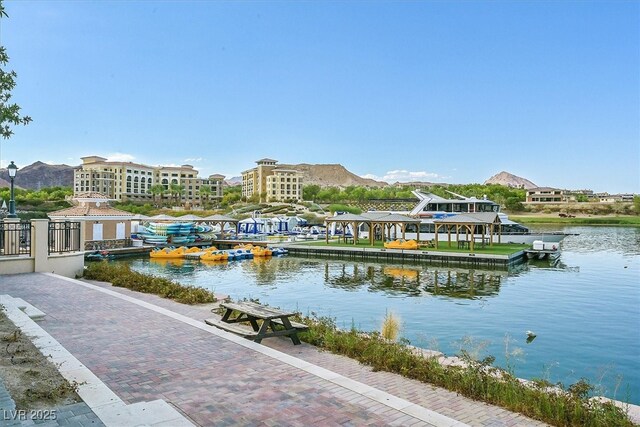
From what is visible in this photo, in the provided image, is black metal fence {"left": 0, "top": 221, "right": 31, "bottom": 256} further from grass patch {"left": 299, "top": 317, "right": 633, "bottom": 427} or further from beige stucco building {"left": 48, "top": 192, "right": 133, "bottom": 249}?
beige stucco building {"left": 48, "top": 192, "right": 133, "bottom": 249}

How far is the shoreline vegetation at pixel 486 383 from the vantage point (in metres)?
5.33

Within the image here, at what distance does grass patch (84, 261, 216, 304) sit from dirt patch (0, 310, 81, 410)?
5.06m

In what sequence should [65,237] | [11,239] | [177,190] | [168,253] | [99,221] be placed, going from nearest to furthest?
[11,239], [65,237], [168,253], [99,221], [177,190]

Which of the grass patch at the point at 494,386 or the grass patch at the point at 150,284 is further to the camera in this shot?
the grass patch at the point at 150,284

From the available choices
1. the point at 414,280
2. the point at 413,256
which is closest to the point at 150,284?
the point at 414,280

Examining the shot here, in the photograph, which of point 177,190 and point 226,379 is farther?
point 177,190

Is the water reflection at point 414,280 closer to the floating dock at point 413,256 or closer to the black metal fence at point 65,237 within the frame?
the floating dock at point 413,256

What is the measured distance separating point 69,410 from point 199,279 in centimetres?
2071

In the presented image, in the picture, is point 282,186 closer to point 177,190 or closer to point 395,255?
point 177,190

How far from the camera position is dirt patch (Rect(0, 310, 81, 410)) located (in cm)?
495

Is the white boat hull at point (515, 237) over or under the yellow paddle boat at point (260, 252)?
over

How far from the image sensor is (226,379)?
20.1ft

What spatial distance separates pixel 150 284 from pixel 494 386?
10403 millimetres

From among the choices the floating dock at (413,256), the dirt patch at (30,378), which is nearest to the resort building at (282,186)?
the floating dock at (413,256)
